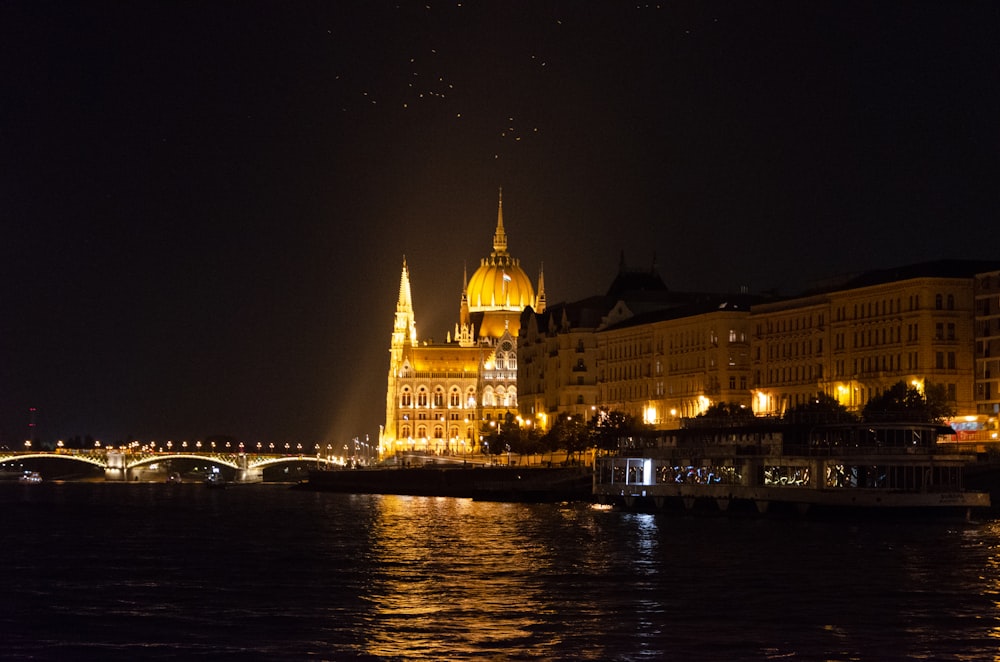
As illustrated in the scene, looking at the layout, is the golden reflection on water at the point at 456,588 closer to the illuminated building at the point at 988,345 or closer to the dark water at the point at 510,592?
the dark water at the point at 510,592

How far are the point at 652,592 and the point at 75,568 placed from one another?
25001 mm

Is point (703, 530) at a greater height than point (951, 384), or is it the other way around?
point (951, 384)

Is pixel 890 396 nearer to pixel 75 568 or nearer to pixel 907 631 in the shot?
pixel 75 568

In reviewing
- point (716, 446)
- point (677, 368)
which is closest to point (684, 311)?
point (677, 368)

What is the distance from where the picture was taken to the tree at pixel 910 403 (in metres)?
124

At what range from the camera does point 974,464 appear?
11812cm

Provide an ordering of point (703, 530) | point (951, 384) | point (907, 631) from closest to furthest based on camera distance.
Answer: point (907, 631)
point (703, 530)
point (951, 384)

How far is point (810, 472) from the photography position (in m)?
113

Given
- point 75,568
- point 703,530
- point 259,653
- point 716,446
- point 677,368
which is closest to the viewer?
point 259,653

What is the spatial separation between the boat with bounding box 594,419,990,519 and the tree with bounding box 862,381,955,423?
6806mm

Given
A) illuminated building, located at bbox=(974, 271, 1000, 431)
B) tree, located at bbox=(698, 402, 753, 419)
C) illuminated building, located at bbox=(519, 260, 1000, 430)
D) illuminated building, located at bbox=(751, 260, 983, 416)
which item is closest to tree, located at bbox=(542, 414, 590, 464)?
illuminated building, located at bbox=(519, 260, 1000, 430)

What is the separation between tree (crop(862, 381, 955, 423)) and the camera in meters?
124

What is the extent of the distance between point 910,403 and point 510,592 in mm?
70189

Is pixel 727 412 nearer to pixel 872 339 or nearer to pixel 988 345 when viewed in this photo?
pixel 872 339
